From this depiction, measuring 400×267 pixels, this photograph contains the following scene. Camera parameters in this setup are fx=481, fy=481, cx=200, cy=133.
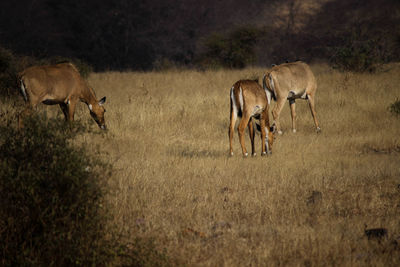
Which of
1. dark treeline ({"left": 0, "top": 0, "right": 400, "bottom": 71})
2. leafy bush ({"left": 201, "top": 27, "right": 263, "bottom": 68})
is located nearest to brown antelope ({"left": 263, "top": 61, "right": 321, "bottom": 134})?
leafy bush ({"left": 201, "top": 27, "right": 263, "bottom": 68})

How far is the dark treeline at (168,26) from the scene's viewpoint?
141ft

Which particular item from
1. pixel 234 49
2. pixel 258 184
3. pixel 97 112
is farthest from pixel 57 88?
pixel 234 49

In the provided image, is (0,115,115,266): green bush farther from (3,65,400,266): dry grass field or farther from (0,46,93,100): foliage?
(0,46,93,100): foliage

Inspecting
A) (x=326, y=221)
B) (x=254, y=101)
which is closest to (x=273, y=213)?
(x=326, y=221)

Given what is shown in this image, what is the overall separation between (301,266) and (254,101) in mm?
5152

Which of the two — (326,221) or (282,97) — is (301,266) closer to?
(326,221)

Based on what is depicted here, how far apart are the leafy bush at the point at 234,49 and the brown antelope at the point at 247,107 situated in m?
18.0

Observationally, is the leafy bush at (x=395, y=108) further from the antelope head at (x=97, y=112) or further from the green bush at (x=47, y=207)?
the green bush at (x=47, y=207)

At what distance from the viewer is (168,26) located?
176 feet

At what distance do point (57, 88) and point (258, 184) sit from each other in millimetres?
5584

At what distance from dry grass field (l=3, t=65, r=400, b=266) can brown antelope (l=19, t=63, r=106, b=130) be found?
96cm

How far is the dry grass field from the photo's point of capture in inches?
191

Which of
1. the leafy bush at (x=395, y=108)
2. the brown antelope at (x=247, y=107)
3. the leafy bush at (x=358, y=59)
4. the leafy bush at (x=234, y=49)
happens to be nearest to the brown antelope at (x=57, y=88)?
the brown antelope at (x=247, y=107)

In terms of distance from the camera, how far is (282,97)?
40.4ft
